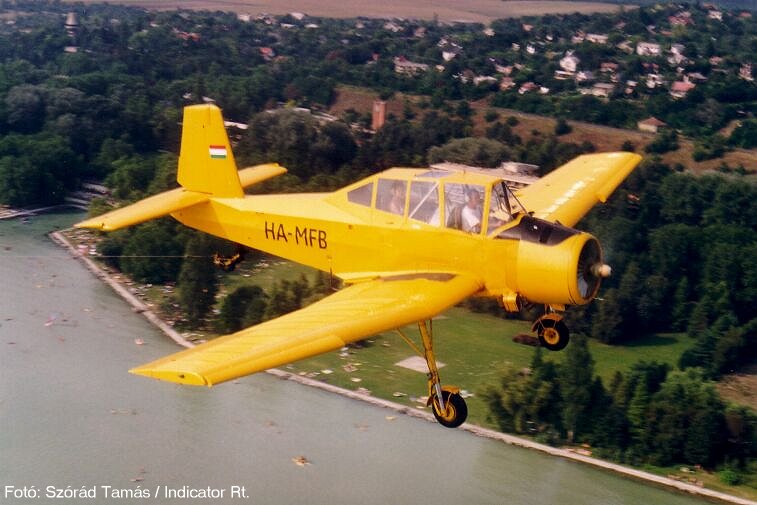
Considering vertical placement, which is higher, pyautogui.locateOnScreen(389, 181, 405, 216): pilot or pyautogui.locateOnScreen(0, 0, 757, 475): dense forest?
pyautogui.locateOnScreen(389, 181, 405, 216): pilot

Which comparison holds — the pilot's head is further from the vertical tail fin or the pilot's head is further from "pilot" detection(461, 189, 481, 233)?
the vertical tail fin

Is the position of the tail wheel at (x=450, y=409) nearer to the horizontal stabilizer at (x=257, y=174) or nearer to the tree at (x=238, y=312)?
the horizontal stabilizer at (x=257, y=174)

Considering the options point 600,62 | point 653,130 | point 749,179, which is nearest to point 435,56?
point 600,62

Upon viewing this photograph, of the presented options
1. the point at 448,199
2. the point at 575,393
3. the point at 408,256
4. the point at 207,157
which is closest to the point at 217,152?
the point at 207,157

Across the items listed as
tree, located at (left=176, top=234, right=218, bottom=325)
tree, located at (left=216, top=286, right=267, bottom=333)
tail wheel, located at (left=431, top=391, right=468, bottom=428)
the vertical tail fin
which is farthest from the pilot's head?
tree, located at (left=176, top=234, right=218, bottom=325)

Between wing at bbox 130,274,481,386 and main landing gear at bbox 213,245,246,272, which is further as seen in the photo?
main landing gear at bbox 213,245,246,272

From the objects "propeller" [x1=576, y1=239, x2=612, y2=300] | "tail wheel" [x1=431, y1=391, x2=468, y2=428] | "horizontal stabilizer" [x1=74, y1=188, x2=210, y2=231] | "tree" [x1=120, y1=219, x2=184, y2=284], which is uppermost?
"propeller" [x1=576, y1=239, x2=612, y2=300]

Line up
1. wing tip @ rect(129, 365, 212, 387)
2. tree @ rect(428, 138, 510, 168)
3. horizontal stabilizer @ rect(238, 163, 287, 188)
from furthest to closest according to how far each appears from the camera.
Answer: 1. tree @ rect(428, 138, 510, 168)
2. horizontal stabilizer @ rect(238, 163, 287, 188)
3. wing tip @ rect(129, 365, 212, 387)

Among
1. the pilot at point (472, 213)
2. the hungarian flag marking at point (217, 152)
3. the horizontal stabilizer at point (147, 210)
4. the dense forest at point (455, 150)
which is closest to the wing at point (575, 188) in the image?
the pilot at point (472, 213)
